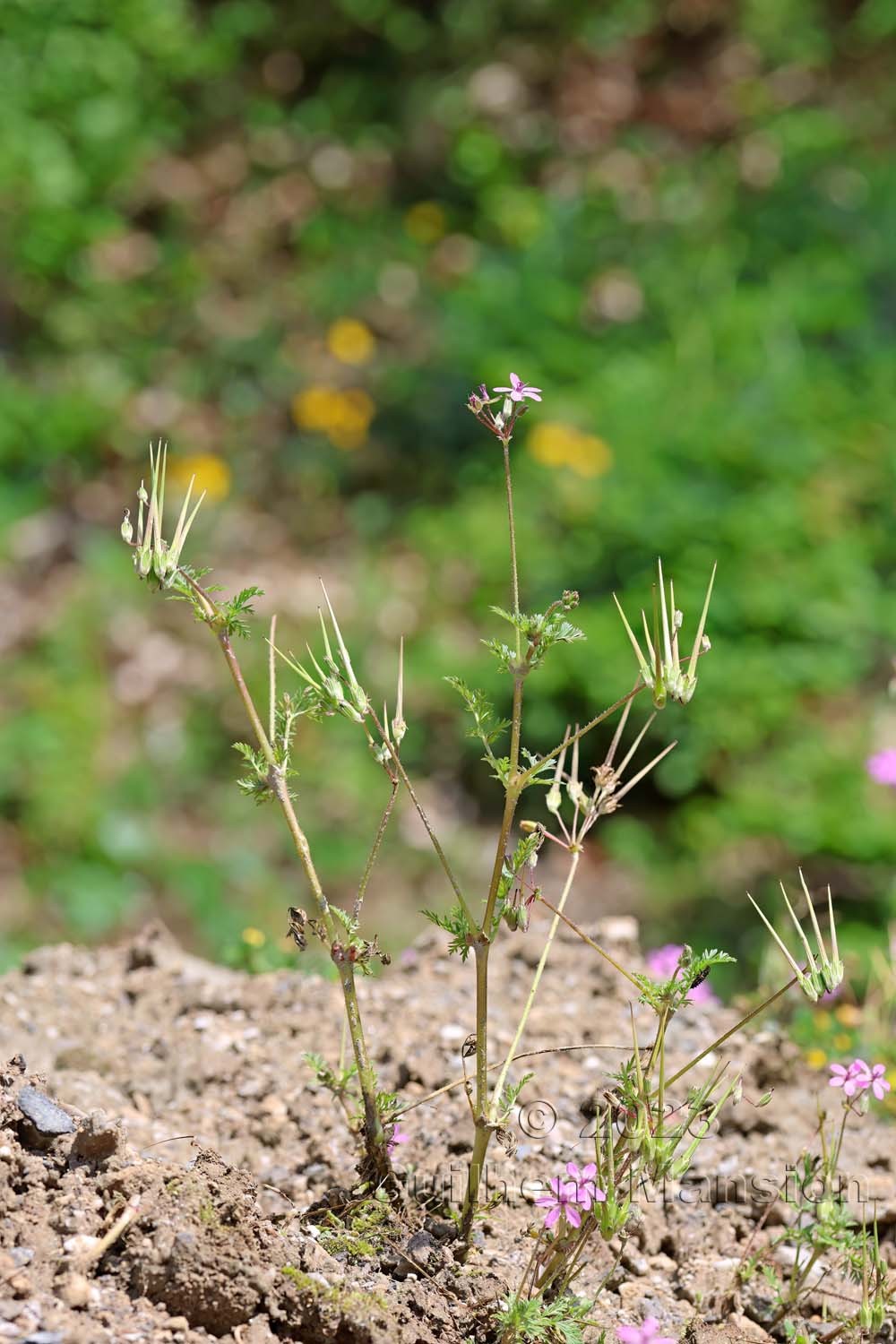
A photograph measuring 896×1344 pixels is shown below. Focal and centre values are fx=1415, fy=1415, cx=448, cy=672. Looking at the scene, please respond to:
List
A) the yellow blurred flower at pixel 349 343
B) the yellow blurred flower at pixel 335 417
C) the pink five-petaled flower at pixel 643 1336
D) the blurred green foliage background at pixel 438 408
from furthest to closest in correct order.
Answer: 1. the yellow blurred flower at pixel 349 343
2. the yellow blurred flower at pixel 335 417
3. the blurred green foliage background at pixel 438 408
4. the pink five-petaled flower at pixel 643 1336

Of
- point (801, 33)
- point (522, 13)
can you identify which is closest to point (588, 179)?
point (522, 13)

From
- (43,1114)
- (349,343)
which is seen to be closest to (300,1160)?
(43,1114)

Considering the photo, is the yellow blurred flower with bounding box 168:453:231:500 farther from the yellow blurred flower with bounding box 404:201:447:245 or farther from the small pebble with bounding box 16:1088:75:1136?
the small pebble with bounding box 16:1088:75:1136

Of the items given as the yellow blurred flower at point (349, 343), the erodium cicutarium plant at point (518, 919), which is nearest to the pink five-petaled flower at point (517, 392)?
the erodium cicutarium plant at point (518, 919)

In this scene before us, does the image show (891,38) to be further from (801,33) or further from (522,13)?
(522,13)

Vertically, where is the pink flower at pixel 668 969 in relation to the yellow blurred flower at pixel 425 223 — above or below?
below

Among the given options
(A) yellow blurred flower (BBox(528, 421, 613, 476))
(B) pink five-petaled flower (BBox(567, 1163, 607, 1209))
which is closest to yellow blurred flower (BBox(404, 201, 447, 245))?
(A) yellow blurred flower (BBox(528, 421, 613, 476))

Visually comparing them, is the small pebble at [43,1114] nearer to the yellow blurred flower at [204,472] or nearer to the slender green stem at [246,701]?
the slender green stem at [246,701]
